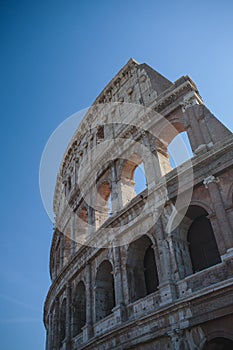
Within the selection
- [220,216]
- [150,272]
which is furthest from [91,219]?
[220,216]

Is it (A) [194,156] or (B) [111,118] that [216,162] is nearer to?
(A) [194,156]

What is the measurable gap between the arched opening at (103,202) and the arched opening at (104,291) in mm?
2558

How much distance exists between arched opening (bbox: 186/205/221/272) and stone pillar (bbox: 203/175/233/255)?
0.92 metres

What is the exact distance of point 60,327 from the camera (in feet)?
48.8

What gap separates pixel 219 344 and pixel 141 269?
3596mm

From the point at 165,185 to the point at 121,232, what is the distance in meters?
2.31

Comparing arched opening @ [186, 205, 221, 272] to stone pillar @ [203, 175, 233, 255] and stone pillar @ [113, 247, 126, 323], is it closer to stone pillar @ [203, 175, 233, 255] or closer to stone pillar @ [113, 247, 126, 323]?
stone pillar @ [203, 175, 233, 255]

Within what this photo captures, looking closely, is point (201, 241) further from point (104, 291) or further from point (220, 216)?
point (104, 291)

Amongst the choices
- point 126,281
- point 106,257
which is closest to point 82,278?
point 106,257

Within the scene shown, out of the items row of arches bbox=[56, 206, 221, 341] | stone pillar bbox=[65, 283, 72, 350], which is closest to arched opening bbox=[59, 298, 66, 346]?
stone pillar bbox=[65, 283, 72, 350]

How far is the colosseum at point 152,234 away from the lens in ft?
27.1

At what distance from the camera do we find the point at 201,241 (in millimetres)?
10055

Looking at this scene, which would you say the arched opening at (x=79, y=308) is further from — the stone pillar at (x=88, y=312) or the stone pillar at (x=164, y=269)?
the stone pillar at (x=164, y=269)

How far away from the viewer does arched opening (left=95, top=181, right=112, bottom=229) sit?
14434mm
